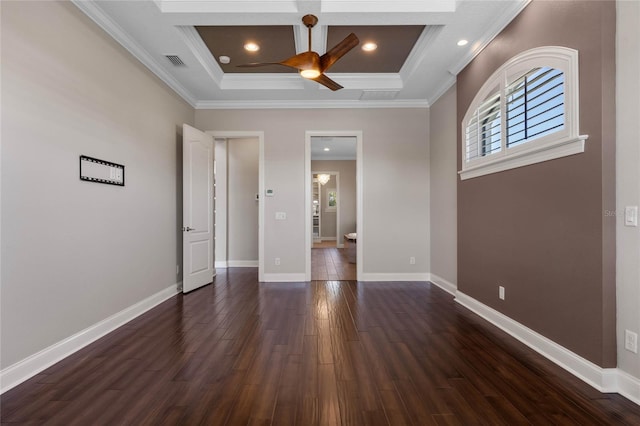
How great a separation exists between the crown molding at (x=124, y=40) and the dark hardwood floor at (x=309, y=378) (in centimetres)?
291

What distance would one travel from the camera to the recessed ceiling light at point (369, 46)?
3.35 metres

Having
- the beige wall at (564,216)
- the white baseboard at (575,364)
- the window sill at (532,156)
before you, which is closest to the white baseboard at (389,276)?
the beige wall at (564,216)

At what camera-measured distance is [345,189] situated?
396 inches

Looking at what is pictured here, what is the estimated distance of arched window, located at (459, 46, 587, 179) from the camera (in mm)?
1983

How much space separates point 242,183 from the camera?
20.0ft

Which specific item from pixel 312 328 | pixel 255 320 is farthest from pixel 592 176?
pixel 255 320

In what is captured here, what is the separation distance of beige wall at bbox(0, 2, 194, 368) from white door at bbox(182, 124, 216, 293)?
0.53m

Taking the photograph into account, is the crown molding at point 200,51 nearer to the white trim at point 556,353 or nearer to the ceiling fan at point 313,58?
the ceiling fan at point 313,58

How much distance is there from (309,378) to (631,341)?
202 cm

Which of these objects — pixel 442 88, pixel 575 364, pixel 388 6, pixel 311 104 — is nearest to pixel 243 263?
pixel 311 104

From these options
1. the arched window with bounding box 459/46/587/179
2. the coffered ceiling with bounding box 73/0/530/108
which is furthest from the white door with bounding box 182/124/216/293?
the arched window with bounding box 459/46/587/179

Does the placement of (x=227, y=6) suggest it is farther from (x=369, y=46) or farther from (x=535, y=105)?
(x=535, y=105)

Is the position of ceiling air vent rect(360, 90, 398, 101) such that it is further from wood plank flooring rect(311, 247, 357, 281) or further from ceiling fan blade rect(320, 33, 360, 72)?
wood plank flooring rect(311, 247, 357, 281)

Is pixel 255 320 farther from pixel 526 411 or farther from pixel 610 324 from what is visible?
pixel 610 324
